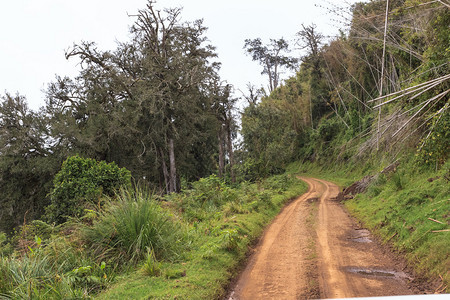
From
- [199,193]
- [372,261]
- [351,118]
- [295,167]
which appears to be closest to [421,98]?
[372,261]

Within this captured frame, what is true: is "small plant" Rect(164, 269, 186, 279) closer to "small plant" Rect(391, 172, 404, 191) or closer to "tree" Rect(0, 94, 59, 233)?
"small plant" Rect(391, 172, 404, 191)

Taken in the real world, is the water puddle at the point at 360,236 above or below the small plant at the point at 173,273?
below

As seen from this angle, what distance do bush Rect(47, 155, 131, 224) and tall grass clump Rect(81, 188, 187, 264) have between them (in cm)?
526

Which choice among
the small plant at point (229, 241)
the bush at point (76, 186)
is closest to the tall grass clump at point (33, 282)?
the small plant at point (229, 241)

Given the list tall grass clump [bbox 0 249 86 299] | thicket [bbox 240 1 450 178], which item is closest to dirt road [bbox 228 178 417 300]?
thicket [bbox 240 1 450 178]

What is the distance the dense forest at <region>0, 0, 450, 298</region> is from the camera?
6.97m

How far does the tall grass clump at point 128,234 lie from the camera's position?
6449mm

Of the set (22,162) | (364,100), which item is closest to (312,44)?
(364,100)

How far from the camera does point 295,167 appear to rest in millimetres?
42500

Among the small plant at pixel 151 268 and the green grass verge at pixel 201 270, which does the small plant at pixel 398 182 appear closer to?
the green grass verge at pixel 201 270

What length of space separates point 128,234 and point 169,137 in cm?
1714

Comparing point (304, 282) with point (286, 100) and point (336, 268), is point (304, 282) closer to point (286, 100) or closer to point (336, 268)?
point (336, 268)

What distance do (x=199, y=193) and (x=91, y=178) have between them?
454 centimetres

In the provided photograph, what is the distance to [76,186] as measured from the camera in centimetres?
1219
